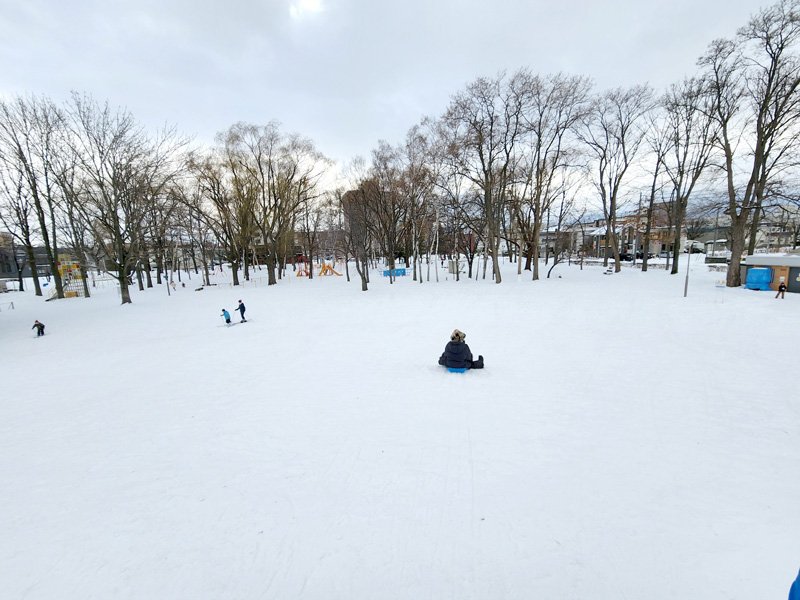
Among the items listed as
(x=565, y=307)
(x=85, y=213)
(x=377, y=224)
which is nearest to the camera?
(x=565, y=307)

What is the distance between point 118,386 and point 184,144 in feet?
73.0

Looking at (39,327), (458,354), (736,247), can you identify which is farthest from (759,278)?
(39,327)

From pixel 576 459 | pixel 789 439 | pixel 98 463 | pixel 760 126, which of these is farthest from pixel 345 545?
pixel 760 126

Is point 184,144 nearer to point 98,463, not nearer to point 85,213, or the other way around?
point 85,213

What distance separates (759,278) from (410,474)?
2219cm

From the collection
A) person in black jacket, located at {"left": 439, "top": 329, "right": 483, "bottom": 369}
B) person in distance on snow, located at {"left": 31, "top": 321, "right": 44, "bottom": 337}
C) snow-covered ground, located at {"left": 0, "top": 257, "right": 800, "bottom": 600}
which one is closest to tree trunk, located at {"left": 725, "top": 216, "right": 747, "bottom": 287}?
snow-covered ground, located at {"left": 0, "top": 257, "right": 800, "bottom": 600}

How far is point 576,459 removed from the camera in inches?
183

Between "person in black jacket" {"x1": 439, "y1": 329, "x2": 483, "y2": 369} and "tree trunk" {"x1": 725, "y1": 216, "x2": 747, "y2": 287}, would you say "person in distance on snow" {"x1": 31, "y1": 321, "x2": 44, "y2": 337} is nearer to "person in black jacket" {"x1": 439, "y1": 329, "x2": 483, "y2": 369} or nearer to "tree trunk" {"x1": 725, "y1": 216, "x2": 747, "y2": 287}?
"person in black jacket" {"x1": 439, "y1": 329, "x2": 483, "y2": 369}

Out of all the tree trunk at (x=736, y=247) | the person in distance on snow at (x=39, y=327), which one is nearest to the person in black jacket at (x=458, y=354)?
the person in distance on snow at (x=39, y=327)

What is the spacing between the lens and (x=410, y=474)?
4.44m

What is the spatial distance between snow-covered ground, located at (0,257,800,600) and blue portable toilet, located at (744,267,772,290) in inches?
376

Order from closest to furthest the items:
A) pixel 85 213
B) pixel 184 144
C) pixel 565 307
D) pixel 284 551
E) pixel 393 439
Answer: pixel 284 551 < pixel 393 439 < pixel 565 307 < pixel 85 213 < pixel 184 144

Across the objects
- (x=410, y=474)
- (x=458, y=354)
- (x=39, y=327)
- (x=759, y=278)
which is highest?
(x=759, y=278)

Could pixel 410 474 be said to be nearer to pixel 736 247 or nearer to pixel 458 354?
pixel 458 354
